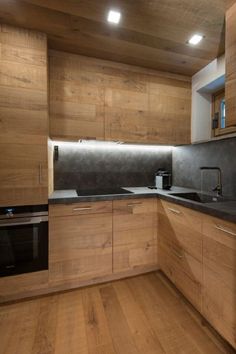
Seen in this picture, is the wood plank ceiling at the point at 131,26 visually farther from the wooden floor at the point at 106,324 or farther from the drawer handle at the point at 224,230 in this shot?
the wooden floor at the point at 106,324

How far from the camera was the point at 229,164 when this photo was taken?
1815 mm

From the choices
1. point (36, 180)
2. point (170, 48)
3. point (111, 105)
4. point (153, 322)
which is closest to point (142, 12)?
point (170, 48)

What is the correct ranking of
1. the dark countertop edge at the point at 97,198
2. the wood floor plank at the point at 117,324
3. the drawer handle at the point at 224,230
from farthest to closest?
the dark countertop edge at the point at 97,198
the wood floor plank at the point at 117,324
the drawer handle at the point at 224,230

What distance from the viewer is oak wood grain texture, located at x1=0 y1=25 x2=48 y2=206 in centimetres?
151

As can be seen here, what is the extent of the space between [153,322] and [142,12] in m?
2.28

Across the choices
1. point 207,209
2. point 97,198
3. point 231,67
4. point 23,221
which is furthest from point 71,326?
point 231,67

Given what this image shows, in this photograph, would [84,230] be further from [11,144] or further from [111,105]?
[111,105]

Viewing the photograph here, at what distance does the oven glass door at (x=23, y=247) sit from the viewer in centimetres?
156

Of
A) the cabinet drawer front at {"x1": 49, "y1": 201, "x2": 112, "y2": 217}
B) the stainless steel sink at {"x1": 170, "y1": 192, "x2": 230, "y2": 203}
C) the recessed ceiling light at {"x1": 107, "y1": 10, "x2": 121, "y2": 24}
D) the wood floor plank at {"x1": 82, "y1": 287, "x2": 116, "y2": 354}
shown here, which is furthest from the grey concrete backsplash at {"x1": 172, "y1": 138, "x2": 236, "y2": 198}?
the wood floor plank at {"x1": 82, "y1": 287, "x2": 116, "y2": 354}

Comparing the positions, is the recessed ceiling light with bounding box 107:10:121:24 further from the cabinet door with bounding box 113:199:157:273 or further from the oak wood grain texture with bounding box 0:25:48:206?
the cabinet door with bounding box 113:199:157:273

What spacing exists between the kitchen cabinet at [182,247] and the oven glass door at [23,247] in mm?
1139

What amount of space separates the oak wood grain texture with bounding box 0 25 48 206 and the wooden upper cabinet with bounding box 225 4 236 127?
1452 mm

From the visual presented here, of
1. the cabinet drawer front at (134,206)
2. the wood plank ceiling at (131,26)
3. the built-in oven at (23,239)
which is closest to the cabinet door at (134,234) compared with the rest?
the cabinet drawer front at (134,206)

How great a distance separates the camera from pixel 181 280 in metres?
1.60
